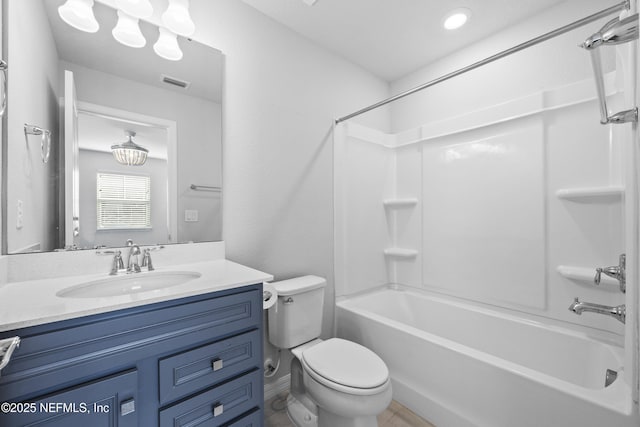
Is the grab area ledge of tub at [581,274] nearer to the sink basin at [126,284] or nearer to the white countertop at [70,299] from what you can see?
the white countertop at [70,299]

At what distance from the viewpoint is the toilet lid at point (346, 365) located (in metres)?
1.21

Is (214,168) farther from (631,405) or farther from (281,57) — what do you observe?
(631,405)

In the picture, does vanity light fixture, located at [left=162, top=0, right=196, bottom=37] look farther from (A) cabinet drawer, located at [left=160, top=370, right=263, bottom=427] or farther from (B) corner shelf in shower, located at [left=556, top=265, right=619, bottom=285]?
(B) corner shelf in shower, located at [left=556, top=265, right=619, bottom=285]

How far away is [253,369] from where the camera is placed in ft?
3.65

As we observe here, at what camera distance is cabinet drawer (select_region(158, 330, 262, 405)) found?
90 centimetres

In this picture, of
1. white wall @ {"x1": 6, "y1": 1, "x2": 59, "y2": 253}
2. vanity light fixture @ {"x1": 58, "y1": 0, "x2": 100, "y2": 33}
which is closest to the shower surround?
vanity light fixture @ {"x1": 58, "y1": 0, "x2": 100, "y2": 33}

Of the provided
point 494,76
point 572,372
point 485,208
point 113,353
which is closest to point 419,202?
point 485,208

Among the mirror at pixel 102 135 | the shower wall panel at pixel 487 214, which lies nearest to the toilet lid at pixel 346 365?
the mirror at pixel 102 135

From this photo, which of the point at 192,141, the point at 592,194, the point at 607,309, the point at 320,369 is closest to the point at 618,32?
the point at 592,194

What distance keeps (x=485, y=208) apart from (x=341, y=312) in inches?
52.2

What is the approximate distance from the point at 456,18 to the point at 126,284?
8.13 ft

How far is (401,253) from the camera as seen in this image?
2408 mm

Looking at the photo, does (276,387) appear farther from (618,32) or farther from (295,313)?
(618,32)

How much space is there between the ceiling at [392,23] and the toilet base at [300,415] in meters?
2.46
